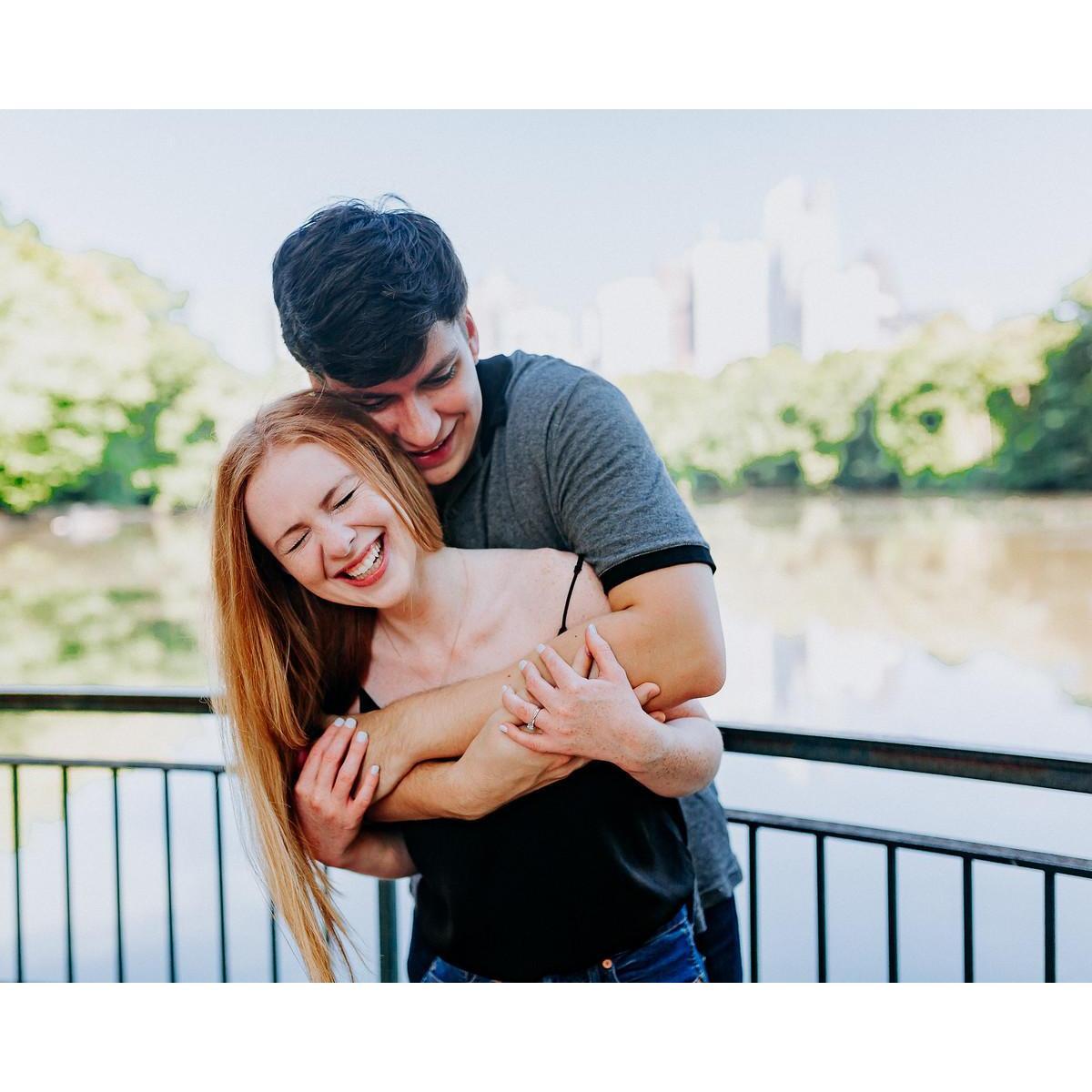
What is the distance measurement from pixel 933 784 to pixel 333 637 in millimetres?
10637

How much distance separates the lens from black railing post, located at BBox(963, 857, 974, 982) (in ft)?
4.21

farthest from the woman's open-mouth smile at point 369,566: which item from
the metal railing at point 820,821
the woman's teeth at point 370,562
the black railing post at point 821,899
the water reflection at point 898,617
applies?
the water reflection at point 898,617

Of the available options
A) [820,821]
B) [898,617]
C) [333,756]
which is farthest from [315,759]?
[898,617]

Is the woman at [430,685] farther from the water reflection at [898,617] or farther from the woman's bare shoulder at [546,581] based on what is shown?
the water reflection at [898,617]

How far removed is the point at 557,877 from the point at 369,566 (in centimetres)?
43

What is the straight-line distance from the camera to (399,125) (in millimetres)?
1953

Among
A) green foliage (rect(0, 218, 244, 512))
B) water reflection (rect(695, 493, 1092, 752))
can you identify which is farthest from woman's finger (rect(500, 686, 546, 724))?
water reflection (rect(695, 493, 1092, 752))

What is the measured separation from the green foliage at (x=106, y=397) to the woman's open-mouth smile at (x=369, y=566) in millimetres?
1217

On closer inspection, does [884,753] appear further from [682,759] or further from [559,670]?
[559,670]

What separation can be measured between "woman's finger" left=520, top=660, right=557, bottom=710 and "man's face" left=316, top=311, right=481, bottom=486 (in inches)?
11.6

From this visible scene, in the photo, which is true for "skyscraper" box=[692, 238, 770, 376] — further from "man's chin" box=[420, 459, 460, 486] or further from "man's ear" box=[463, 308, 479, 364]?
"man's chin" box=[420, 459, 460, 486]
